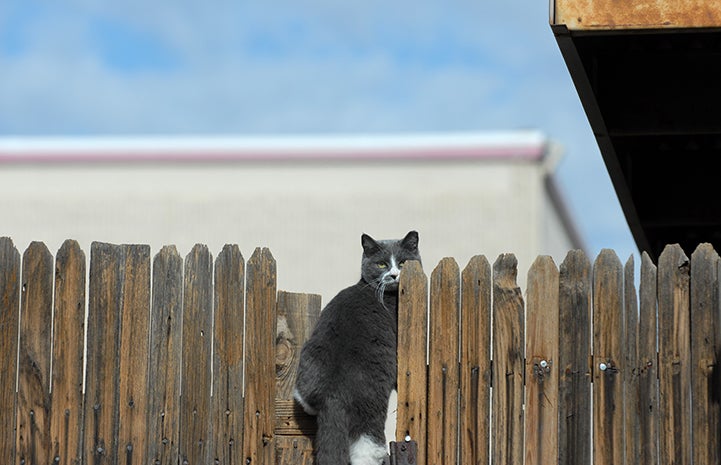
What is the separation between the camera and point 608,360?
5.88 m

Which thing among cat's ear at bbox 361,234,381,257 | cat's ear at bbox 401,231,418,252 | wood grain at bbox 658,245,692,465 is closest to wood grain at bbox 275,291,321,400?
cat's ear at bbox 361,234,381,257

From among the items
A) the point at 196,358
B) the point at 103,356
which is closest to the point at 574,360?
the point at 196,358

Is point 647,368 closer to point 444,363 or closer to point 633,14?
point 444,363

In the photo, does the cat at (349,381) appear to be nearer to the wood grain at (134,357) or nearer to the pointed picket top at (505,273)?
the pointed picket top at (505,273)

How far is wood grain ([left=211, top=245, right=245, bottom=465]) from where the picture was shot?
5.97 meters

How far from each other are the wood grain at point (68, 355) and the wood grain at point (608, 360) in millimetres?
2404

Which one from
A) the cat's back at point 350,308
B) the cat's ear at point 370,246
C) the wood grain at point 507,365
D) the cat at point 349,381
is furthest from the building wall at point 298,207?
the wood grain at point 507,365

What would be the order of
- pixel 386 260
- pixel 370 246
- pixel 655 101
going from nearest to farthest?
pixel 386 260 → pixel 370 246 → pixel 655 101

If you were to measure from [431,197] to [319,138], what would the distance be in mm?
2937

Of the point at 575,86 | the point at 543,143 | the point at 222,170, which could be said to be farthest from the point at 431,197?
the point at 575,86

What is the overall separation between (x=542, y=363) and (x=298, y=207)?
78.2 feet

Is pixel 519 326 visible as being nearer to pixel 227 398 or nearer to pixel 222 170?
pixel 227 398

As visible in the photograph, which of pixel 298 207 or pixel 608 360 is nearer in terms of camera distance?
pixel 608 360

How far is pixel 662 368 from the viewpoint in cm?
587
